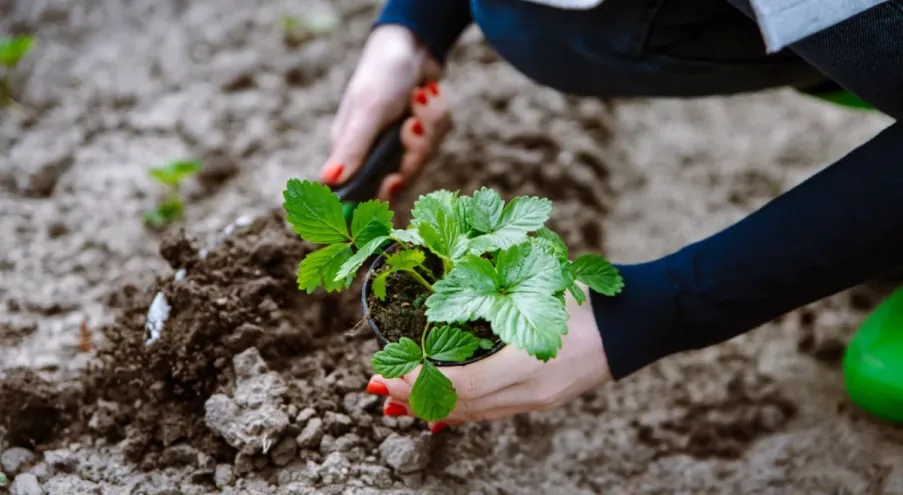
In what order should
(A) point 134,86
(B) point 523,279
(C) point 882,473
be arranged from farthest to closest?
(A) point 134,86 < (C) point 882,473 < (B) point 523,279

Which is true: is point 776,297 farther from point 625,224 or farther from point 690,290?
point 625,224

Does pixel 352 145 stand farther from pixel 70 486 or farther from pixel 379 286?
pixel 70 486

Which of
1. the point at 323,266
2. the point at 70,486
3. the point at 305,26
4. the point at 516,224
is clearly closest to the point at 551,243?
the point at 516,224

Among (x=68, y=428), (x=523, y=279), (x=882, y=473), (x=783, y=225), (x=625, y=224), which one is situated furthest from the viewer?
(x=625, y=224)

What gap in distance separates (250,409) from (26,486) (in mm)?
294

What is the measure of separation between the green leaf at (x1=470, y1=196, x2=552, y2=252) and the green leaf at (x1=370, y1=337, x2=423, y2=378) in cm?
13

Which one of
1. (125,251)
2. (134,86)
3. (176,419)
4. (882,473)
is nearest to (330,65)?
(134,86)

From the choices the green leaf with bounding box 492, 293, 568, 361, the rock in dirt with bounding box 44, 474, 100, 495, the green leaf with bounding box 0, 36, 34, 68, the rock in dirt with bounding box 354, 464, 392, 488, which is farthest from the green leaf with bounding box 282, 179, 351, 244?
the green leaf with bounding box 0, 36, 34, 68

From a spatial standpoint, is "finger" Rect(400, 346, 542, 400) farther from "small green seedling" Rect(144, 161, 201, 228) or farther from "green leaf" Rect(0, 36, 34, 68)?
"green leaf" Rect(0, 36, 34, 68)

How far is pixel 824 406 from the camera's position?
1.46 meters

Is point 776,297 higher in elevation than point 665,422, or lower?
higher

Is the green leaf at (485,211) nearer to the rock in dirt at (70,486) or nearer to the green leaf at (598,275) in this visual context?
the green leaf at (598,275)

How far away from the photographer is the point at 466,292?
90cm

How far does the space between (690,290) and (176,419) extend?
70cm
